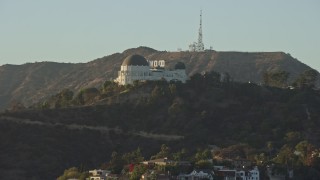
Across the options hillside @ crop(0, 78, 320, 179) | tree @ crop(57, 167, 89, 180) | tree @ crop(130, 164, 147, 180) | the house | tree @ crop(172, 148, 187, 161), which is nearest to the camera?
tree @ crop(130, 164, 147, 180)

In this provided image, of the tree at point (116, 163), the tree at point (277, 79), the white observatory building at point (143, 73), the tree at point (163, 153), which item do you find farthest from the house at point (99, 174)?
→ the tree at point (277, 79)

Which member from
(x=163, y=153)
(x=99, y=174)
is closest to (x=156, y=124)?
(x=163, y=153)

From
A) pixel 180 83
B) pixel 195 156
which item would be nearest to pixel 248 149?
pixel 195 156

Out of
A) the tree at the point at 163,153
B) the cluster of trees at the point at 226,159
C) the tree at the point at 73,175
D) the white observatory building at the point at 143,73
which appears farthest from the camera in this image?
the white observatory building at the point at 143,73

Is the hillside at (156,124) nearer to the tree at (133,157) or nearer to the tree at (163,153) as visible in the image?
the tree at (163,153)

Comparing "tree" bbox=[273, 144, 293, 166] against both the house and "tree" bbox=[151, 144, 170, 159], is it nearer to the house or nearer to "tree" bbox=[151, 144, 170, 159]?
"tree" bbox=[151, 144, 170, 159]

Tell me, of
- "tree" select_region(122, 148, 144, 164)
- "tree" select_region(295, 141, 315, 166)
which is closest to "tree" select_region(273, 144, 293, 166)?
"tree" select_region(295, 141, 315, 166)

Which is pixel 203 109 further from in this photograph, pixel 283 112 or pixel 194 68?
pixel 194 68

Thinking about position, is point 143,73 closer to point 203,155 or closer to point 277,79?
point 277,79
